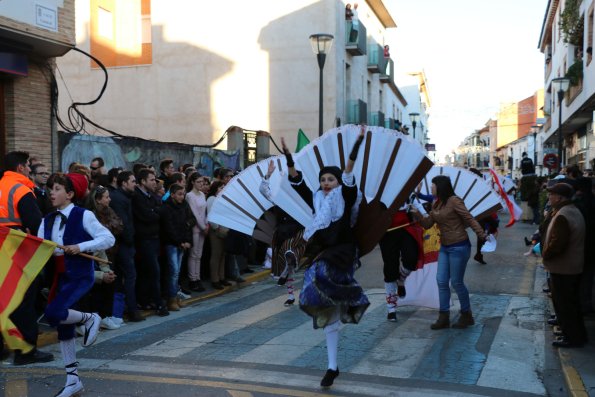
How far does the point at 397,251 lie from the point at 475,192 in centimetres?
145

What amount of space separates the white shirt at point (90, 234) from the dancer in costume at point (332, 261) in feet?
5.49

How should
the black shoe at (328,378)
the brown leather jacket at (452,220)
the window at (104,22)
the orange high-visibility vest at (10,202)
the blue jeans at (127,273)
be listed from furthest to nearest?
the window at (104,22)
the blue jeans at (127,273)
the brown leather jacket at (452,220)
the orange high-visibility vest at (10,202)
the black shoe at (328,378)

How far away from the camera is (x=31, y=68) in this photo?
11.5 metres

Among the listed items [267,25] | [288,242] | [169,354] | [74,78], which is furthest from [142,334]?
[74,78]

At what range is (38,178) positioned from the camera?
7.96 meters

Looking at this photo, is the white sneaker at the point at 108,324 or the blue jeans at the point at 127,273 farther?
the blue jeans at the point at 127,273

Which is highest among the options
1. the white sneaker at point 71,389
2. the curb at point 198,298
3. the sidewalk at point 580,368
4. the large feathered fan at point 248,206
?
the large feathered fan at point 248,206

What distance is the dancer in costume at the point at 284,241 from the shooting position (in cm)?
613

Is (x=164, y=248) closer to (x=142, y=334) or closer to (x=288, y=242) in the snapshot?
(x=142, y=334)

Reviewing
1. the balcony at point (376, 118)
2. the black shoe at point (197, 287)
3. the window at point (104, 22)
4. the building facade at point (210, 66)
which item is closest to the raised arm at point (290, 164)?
the black shoe at point (197, 287)

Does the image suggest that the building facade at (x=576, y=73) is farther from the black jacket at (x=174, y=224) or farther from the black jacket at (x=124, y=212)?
the black jacket at (x=124, y=212)

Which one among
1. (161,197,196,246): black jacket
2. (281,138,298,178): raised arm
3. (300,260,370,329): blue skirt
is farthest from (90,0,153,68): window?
(300,260,370,329): blue skirt

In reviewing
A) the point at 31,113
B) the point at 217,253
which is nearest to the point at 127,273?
the point at 217,253

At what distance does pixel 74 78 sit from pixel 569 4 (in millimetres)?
19727
